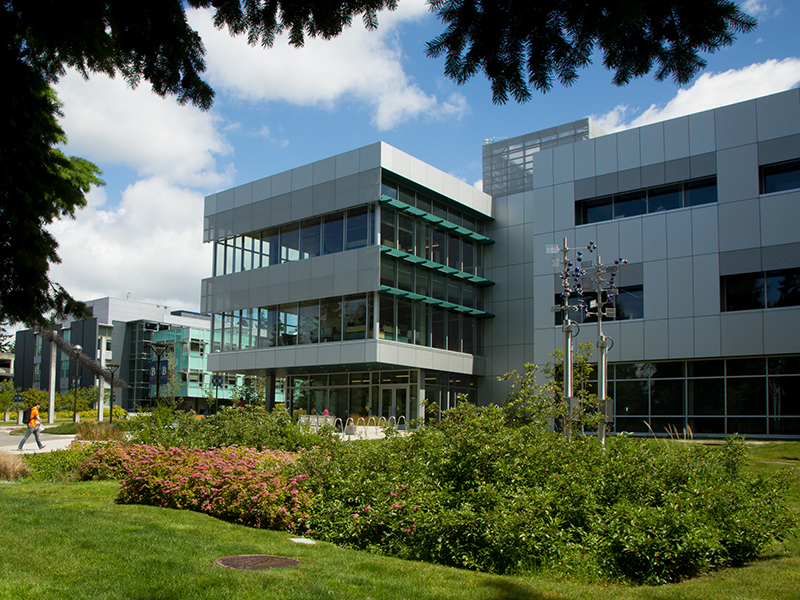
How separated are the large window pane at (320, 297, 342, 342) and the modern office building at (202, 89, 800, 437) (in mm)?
135

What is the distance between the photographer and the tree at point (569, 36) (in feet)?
14.0

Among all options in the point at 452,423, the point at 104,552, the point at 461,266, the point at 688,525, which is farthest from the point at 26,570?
the point at 461,266

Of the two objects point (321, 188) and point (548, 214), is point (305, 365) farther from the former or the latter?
point (548, 214)

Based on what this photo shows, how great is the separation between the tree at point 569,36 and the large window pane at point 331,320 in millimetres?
33259

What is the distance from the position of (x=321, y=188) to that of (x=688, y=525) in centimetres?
3405

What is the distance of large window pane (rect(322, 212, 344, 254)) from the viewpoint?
1506 inches

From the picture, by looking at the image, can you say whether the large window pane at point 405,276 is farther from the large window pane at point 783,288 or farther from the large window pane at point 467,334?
the large window pane at point 783,288

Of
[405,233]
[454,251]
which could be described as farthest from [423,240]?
[454,251]

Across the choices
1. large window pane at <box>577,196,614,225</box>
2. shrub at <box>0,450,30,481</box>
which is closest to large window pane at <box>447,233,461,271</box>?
large window pane at <box>577,196,614,225</box>

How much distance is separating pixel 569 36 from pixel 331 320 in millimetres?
34207

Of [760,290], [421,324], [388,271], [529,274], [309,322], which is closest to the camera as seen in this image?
[760,290]

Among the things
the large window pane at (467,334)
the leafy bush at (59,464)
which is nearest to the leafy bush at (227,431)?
the leafy bush at (59,464)

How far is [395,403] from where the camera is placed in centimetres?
3869

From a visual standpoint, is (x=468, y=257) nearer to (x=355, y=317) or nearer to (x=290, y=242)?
(x=355, y=317)
